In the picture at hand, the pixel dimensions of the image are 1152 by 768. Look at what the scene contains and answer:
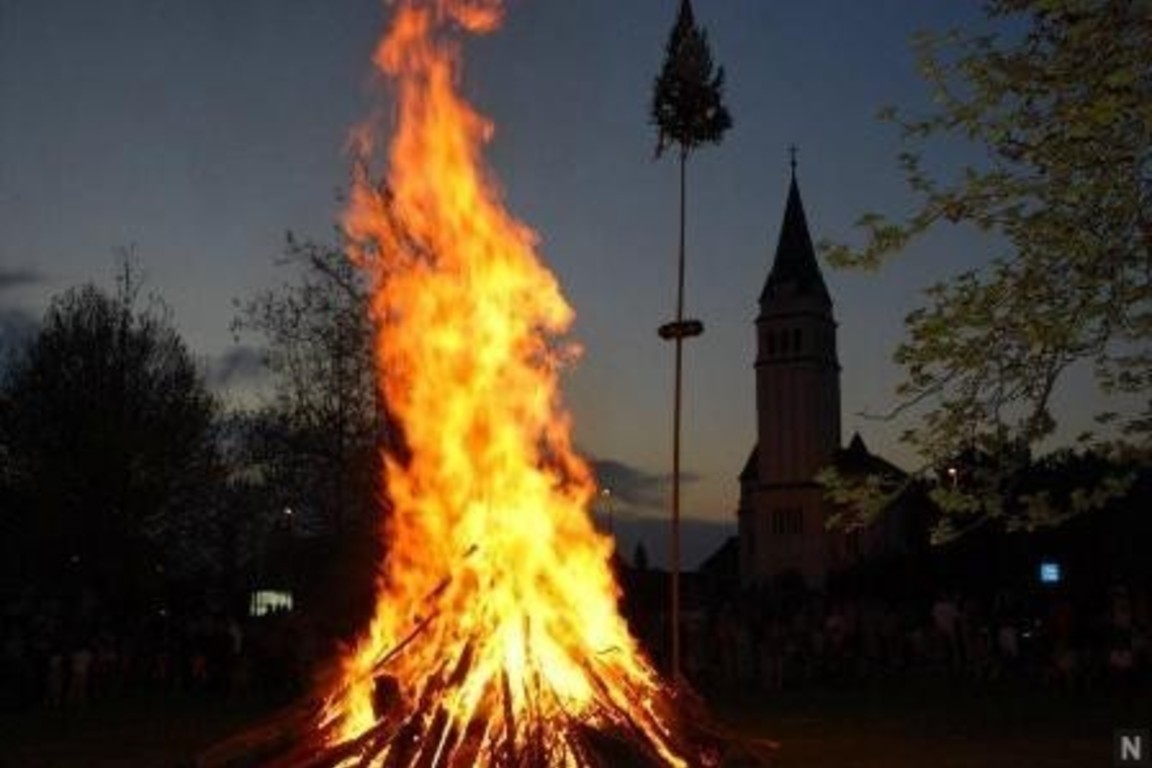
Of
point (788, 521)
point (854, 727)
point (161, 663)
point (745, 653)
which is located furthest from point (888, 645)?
point (788, 521)

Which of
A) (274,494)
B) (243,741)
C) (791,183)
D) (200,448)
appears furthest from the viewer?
(791,183)

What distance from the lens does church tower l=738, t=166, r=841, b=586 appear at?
102 meters

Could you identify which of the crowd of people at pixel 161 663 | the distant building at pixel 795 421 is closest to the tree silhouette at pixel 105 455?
the crowd of people at pixel 161 663

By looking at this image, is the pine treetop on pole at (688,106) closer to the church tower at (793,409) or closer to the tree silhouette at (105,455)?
the tree silhouette at (105,455)

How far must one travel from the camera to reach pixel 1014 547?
62281mm

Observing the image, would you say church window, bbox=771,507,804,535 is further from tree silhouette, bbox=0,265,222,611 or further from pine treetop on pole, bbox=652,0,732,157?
pine treetop on pole, bbox=652,0,732,157

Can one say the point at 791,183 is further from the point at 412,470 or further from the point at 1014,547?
the point at 412,470

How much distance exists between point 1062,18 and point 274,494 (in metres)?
31.6

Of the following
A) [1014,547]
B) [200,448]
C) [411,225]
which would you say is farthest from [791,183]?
[411,225]

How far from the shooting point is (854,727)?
2034 cm

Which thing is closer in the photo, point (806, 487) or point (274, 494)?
point (274, 494)

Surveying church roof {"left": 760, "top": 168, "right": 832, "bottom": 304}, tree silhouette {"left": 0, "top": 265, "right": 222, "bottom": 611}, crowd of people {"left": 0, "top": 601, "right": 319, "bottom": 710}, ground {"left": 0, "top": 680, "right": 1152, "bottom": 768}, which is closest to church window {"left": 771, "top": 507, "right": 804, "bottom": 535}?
church roof {"left": 760, "top": 168, "right": 832, "bottom": 304}

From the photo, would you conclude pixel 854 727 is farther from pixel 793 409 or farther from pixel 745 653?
pixel 793 409

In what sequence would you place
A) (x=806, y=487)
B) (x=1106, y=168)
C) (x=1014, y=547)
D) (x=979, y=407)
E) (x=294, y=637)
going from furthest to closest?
1. (x=806, y=487)
2. (x=1014, y=547)
3. (x=294, y=637)
4. (x=979, y=407)
5. (x=1106, y=168)
